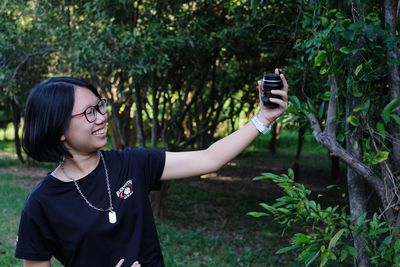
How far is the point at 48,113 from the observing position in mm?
1878

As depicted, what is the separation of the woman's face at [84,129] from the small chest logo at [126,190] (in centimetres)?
17

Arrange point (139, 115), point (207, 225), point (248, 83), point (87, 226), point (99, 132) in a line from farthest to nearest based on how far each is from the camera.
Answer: point (248, 83)
point (207, 225)
point (139, 115)
point (99, 132)
point (87, 226)

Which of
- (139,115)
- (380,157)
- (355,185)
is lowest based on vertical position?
(355,185)

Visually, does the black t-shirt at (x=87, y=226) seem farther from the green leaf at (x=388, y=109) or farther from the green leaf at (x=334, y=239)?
the green leaf at (x=388, y=109)

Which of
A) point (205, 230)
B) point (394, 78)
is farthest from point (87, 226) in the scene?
point (205, 230)

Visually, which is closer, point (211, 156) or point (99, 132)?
point (99, 132)

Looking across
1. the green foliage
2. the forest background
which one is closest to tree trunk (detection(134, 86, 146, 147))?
the forest background

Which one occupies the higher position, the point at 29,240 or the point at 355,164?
the point at 355,164

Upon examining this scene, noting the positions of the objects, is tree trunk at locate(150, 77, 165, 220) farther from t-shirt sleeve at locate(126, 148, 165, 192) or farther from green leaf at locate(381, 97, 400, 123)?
t-shirt sleeve at locate(126, 148, 165, 192)

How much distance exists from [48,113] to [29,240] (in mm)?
432

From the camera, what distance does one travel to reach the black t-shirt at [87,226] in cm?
188

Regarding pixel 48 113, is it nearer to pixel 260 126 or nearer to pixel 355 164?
pixel 260 126

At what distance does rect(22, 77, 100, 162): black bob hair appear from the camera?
1.88 m

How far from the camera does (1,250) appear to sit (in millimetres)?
6039
